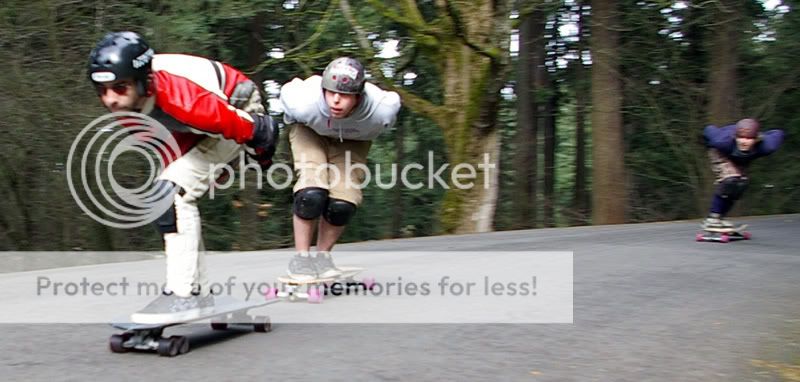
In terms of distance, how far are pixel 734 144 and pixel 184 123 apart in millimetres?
7614

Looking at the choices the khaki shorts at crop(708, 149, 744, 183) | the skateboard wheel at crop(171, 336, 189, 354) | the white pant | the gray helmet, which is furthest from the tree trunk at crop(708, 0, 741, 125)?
the skateboard wheel at crop(171, 336, 189, 354)

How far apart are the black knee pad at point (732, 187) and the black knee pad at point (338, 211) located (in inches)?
Answer: 233

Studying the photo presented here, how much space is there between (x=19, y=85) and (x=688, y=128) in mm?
15288

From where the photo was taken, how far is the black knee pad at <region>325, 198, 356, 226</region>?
5902mm

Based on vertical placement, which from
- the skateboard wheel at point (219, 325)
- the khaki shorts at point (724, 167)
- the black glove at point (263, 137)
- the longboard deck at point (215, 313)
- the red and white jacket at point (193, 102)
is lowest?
the skateboard wheel at point (219, 325)

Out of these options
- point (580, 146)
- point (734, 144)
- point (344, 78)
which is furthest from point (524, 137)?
point (344, 78)

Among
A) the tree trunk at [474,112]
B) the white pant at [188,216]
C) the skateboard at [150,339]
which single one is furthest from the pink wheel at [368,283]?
the tree trunk at [474,112]

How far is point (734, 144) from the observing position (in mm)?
9844

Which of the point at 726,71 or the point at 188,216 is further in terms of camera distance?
the point at 726,71

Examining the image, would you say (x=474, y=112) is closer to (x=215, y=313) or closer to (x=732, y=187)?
(x=732, y=187)

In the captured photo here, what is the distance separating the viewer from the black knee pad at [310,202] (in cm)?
573

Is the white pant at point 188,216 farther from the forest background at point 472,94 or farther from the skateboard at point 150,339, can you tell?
the forest background at point 472,94

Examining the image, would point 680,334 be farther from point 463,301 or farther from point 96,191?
point 96,191

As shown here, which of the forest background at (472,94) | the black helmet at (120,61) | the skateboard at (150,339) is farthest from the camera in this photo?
the forest background at (472,94)
